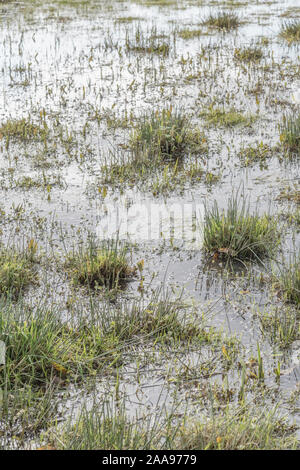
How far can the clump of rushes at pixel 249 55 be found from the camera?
11250mm

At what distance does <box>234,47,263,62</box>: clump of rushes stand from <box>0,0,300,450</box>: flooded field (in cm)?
3

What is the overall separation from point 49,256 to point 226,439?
2853mm

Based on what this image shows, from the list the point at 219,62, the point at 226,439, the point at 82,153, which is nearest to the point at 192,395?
the point at 226,439

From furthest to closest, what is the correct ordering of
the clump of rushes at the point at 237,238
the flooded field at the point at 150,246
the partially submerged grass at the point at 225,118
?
the partially submerged grass at the point at 225,118 → the clump of rushes at the point at 237,238 → the flooded field at the point at 150,246

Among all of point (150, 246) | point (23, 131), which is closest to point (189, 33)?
point (23, 131)

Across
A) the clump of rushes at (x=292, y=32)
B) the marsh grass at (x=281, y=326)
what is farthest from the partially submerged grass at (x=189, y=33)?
the marsh grass at (x=281, y=326)

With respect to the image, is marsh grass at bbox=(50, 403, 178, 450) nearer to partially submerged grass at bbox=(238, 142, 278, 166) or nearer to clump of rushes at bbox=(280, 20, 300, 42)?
partially submerged grass at bbox=(238, 142, 278, 166)

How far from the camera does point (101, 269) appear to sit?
4.92 meters

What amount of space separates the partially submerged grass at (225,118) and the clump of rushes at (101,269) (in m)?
4.00

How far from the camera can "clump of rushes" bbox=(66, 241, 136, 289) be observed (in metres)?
4.88

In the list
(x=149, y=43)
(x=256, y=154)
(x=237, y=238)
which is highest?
(x=149, y=43)

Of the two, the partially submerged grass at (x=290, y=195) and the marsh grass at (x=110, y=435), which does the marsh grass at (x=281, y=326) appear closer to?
the marsh grass at (x=110, y=435)

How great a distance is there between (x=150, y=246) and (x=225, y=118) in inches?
141

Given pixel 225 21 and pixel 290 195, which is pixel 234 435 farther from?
pixel 225 21
